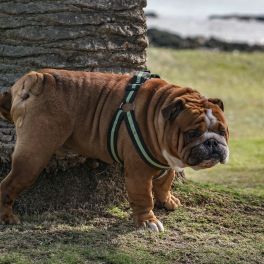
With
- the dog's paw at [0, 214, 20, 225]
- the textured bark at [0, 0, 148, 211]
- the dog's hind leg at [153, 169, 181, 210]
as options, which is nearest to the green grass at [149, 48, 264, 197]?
the dog's hind leg at [153, 169, 181, 210]

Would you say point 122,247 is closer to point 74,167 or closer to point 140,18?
point 74,167

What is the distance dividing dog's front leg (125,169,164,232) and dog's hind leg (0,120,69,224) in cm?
64

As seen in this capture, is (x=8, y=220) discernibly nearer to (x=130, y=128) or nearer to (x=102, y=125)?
(x=102, y=125)

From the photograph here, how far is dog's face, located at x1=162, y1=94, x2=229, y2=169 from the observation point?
18.5ft

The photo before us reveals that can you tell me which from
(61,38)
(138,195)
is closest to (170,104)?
(138,195)

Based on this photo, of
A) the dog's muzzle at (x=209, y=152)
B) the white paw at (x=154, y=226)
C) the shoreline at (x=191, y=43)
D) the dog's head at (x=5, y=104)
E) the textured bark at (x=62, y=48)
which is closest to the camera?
the dog's muzzle at (x=209, y=152)

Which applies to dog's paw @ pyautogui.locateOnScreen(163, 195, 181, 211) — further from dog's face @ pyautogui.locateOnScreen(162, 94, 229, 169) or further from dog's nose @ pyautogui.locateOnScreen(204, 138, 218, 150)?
dog's nose @ pyautogui.locateOnScreen(204, 138, 218, 150)

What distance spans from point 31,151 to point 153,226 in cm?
115

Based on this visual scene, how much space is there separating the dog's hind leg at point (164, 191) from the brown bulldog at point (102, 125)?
55 cm

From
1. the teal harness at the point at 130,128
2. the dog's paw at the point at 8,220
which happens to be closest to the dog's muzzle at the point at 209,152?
the teal harness at the point at 130,128

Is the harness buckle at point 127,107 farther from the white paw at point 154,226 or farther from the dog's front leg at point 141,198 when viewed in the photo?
the white paw at point 154,226

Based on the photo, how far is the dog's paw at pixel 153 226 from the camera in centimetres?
611

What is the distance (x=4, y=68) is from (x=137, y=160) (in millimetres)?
1550

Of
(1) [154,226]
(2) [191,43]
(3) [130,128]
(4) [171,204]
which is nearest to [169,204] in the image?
(4) [171,204]
